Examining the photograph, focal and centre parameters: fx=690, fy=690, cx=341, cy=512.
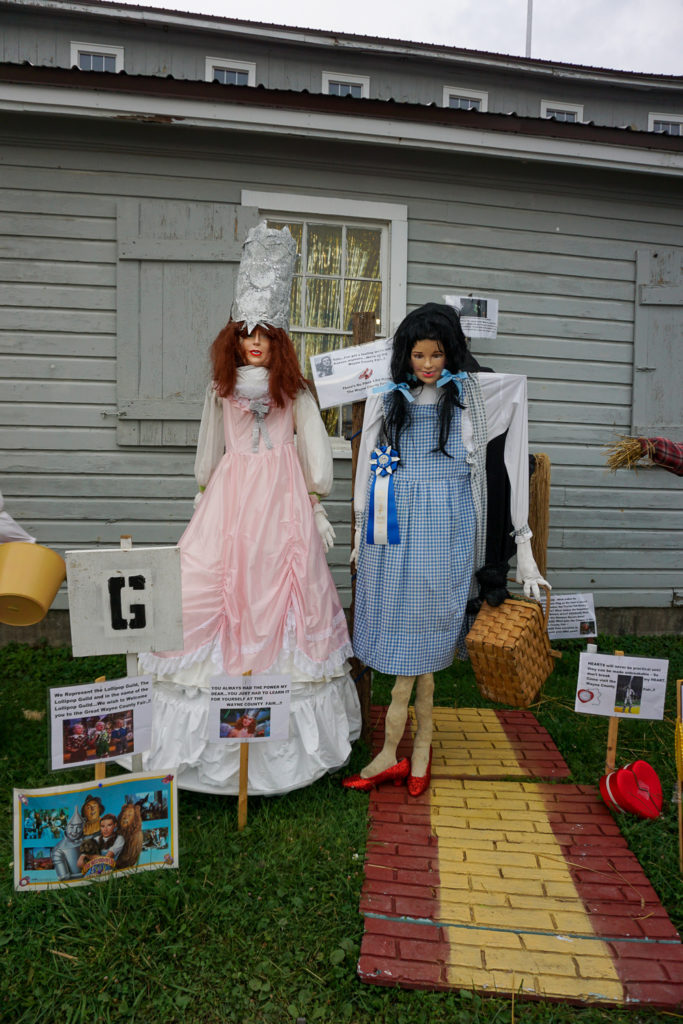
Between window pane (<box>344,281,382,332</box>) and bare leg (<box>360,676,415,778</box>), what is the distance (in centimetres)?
301

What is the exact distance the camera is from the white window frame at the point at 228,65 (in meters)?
9.63

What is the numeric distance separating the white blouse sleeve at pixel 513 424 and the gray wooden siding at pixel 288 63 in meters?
7.45

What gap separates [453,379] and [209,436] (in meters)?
1.14

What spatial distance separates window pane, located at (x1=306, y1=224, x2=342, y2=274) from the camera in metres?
5.10

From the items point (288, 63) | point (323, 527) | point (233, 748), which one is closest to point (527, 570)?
point (323, 527)

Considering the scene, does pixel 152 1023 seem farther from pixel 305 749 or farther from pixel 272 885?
pixel 305 749

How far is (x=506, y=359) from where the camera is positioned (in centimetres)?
534

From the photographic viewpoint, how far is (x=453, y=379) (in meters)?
3.00

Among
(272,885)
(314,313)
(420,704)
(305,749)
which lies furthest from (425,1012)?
(314,313)

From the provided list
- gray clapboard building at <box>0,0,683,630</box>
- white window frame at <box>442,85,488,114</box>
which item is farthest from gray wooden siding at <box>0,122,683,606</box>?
white window frame at <box>442,85,488,114</box>

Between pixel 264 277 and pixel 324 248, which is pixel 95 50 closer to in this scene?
pixel 324 248

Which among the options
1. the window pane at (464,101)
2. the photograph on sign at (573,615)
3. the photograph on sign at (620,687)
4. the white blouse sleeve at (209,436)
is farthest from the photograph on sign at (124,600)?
the window pane at (464,101)

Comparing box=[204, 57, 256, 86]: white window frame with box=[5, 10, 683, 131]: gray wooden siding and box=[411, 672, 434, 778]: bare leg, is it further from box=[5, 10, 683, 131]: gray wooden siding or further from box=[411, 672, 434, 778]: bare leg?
box=[411, 672, 434, 778]: bare leg

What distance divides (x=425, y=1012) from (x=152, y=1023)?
0.72 meters
